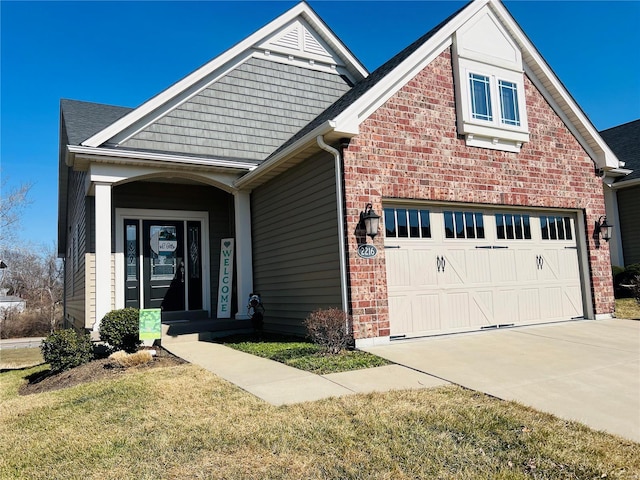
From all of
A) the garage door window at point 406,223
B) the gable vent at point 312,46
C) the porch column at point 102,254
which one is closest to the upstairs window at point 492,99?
the garage door window at point 406,223

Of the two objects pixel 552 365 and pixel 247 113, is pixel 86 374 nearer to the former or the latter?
pixel 552 365

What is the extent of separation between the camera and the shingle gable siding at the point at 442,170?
809 centimetres

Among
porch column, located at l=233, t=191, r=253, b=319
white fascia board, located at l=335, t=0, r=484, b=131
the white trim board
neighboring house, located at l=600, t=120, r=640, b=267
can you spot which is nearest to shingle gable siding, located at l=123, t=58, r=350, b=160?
porch column, located at l=233, t=191, r=253, b=319

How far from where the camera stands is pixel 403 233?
28.7 feet

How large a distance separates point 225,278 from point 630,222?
1288 cm

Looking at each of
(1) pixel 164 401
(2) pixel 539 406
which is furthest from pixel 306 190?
(2) pixel 539 406

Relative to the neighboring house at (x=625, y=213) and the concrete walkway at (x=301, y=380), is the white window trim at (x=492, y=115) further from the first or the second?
the neighboring house at (x=625, y=213)

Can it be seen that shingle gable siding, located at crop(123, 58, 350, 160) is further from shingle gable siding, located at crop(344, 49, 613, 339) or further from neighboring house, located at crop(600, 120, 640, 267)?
neighboring house, located at crop(600, 120, 640, 267)

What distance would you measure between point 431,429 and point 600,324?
25.2ft

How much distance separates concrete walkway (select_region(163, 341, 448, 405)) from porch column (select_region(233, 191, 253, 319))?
334 cm

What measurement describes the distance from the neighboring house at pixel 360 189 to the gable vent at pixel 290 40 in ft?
0.17

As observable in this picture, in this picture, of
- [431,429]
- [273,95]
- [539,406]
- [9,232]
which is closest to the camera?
[431,429]

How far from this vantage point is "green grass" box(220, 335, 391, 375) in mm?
6746

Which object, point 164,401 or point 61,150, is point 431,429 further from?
point 61,150
